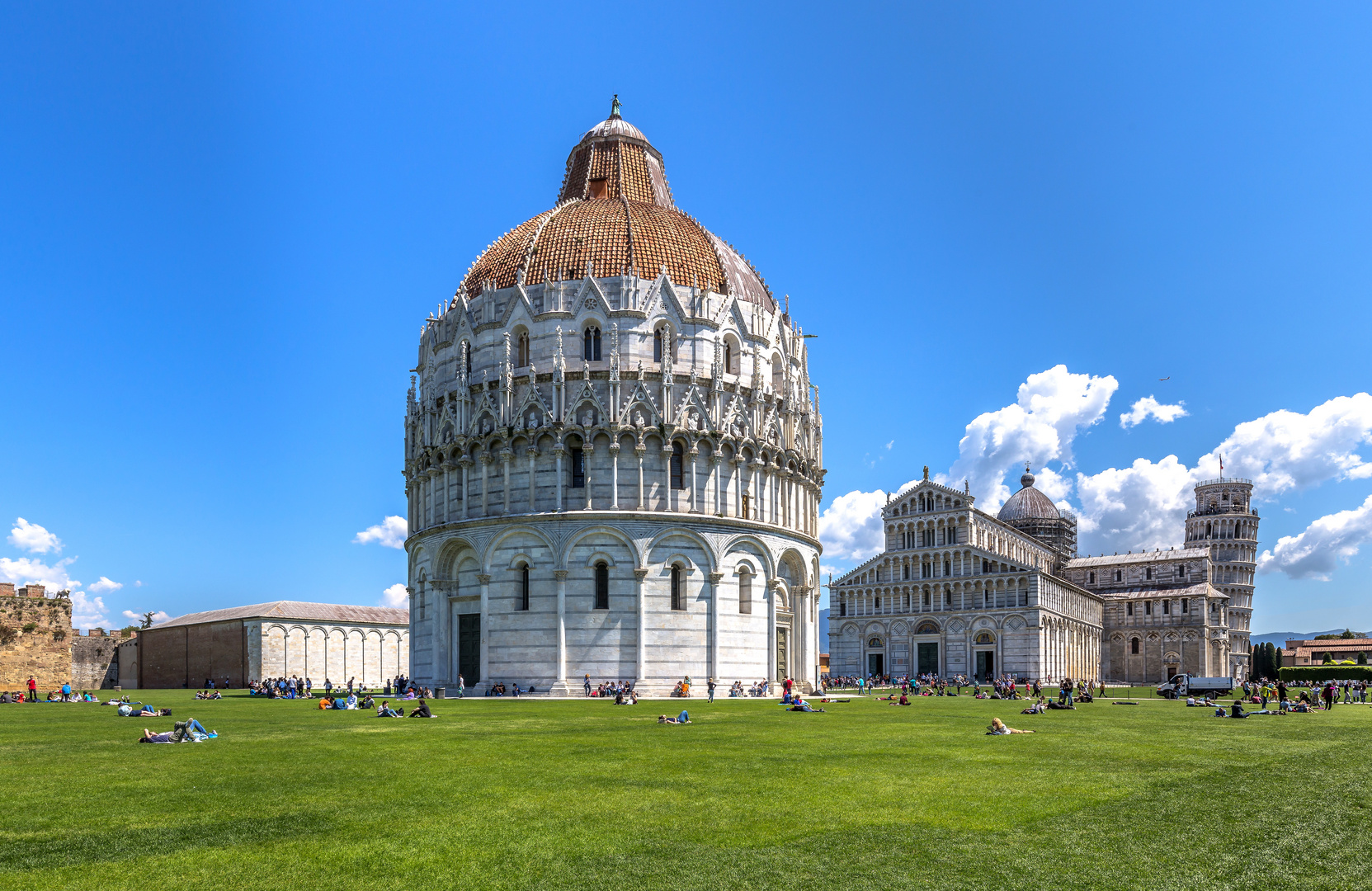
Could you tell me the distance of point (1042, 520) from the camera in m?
129

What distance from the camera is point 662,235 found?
2168 inches

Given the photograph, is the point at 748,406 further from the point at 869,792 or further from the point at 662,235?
the point at 869,792

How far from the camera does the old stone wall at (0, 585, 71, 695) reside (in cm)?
6875

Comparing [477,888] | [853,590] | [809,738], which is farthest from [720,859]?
[853,590]

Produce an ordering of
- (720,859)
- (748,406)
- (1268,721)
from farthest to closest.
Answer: (748,406) < (1268,721) < (720,859)

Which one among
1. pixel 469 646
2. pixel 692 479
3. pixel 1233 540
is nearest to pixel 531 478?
pixel 692 479

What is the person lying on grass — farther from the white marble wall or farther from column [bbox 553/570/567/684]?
the white marble wall

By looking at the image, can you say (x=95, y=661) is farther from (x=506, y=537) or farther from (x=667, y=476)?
(x=667, y=476)

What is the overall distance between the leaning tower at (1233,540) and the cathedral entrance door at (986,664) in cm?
4523

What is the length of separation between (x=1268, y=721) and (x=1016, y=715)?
24.2 ft

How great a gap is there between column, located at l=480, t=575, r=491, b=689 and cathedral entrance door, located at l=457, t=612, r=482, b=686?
576mm

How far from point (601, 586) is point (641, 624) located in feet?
7.88

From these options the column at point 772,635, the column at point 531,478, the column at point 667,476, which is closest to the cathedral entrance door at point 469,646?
the column at point 531,478

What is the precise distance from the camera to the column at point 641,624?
48.2 meters
